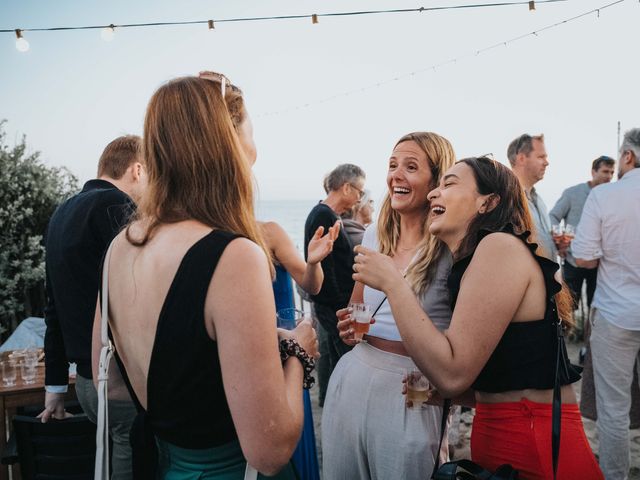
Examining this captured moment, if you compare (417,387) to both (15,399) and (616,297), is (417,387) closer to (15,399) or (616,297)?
(616,297)

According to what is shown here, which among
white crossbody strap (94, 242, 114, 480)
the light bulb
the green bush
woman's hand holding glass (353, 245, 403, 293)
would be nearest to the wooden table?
white crossbody strap (94, 242, 114, 480)

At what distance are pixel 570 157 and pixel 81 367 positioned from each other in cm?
2459

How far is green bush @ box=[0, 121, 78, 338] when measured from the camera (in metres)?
5.51

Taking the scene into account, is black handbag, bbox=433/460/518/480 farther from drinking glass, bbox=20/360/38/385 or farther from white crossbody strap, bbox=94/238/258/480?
drinking glass, bbox=20/360/38/385

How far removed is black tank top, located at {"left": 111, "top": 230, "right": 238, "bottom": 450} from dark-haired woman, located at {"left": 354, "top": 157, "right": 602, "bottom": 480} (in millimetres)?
612

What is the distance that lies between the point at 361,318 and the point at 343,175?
2.71 meters

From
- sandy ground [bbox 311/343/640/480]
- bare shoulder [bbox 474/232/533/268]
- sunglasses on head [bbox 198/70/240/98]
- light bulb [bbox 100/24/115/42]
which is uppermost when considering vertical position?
light bulb [bbox 100/24/115/42]

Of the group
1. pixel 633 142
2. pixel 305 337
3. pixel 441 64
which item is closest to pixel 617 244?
pixel 633 142

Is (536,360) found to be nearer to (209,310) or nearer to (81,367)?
(209,310)

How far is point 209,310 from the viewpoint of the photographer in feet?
3.20

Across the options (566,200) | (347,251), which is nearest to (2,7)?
(347,251)

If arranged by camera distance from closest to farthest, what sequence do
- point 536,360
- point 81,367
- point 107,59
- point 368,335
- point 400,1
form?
point 536,360
point 368,335
point 81,367
point 400,1
point 107,59

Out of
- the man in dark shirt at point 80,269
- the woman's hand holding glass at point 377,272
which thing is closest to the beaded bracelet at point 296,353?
the woman's hand holding glass at point 377,272

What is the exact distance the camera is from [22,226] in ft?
18.8
